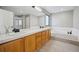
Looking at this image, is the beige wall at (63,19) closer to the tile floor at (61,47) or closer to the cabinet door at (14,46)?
the tile floor at (61,47)

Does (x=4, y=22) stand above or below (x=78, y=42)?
above

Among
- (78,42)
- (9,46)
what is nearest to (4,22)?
(9,46)

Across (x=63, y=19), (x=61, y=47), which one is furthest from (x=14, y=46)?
(x=63, y=19)

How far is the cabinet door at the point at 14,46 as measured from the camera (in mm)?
1952

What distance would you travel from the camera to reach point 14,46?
2223 mm

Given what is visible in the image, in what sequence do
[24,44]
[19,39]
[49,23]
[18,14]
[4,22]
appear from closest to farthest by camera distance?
[19,39]
[24,44]
[4,22]
[18,14]
[49,23]

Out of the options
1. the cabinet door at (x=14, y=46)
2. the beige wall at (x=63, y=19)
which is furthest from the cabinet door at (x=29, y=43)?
the beige wall at (x=63, y=19)

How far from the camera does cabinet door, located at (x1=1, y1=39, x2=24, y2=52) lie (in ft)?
6.40

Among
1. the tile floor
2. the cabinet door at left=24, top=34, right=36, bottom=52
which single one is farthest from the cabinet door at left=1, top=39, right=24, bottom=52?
the tile floor

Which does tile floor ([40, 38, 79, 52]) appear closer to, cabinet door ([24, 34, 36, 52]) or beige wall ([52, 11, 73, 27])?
cabinet door ([24, 34, 36, 52])

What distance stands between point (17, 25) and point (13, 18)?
21.6 inches

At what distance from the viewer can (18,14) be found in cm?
533
